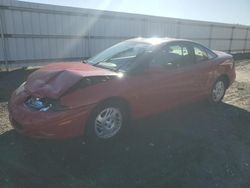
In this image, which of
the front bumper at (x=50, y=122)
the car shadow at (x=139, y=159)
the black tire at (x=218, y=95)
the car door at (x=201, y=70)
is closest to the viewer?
the car shadow at (x=139, y=159)

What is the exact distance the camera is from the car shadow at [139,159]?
3.23 m

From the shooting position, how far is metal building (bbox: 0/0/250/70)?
875 centimetres

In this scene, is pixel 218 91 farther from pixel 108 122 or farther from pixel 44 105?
pixel 44 105

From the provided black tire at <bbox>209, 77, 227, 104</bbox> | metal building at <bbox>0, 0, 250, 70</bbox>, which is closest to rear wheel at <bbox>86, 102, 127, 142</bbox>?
black tire at <bbox>209, 77, 227, 104</bbox>

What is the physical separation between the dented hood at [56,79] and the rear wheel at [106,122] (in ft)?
1.71

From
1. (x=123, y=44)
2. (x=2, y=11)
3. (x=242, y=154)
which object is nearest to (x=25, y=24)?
(x=2, y=11)

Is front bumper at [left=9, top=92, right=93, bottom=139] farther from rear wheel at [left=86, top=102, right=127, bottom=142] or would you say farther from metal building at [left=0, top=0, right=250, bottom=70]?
metal building at [left=0, top=0, right=250, bottom=70]

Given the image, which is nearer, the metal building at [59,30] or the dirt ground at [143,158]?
the dirt ground at [143,158]

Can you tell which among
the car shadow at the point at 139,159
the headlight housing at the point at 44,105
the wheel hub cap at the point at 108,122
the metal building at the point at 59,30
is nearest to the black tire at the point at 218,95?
the car shadow at the point at 139,159

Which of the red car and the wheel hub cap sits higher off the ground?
the red car

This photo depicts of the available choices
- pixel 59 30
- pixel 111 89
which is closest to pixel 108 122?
pixel 111 89

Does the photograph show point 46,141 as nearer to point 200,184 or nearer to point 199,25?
point 200,184

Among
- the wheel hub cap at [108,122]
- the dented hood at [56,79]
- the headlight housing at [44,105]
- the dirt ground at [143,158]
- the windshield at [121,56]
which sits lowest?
the dirt ground at [143,158]

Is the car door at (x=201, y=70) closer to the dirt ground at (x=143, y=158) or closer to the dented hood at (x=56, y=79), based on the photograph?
the dirt ground at (x=143, y=158)
